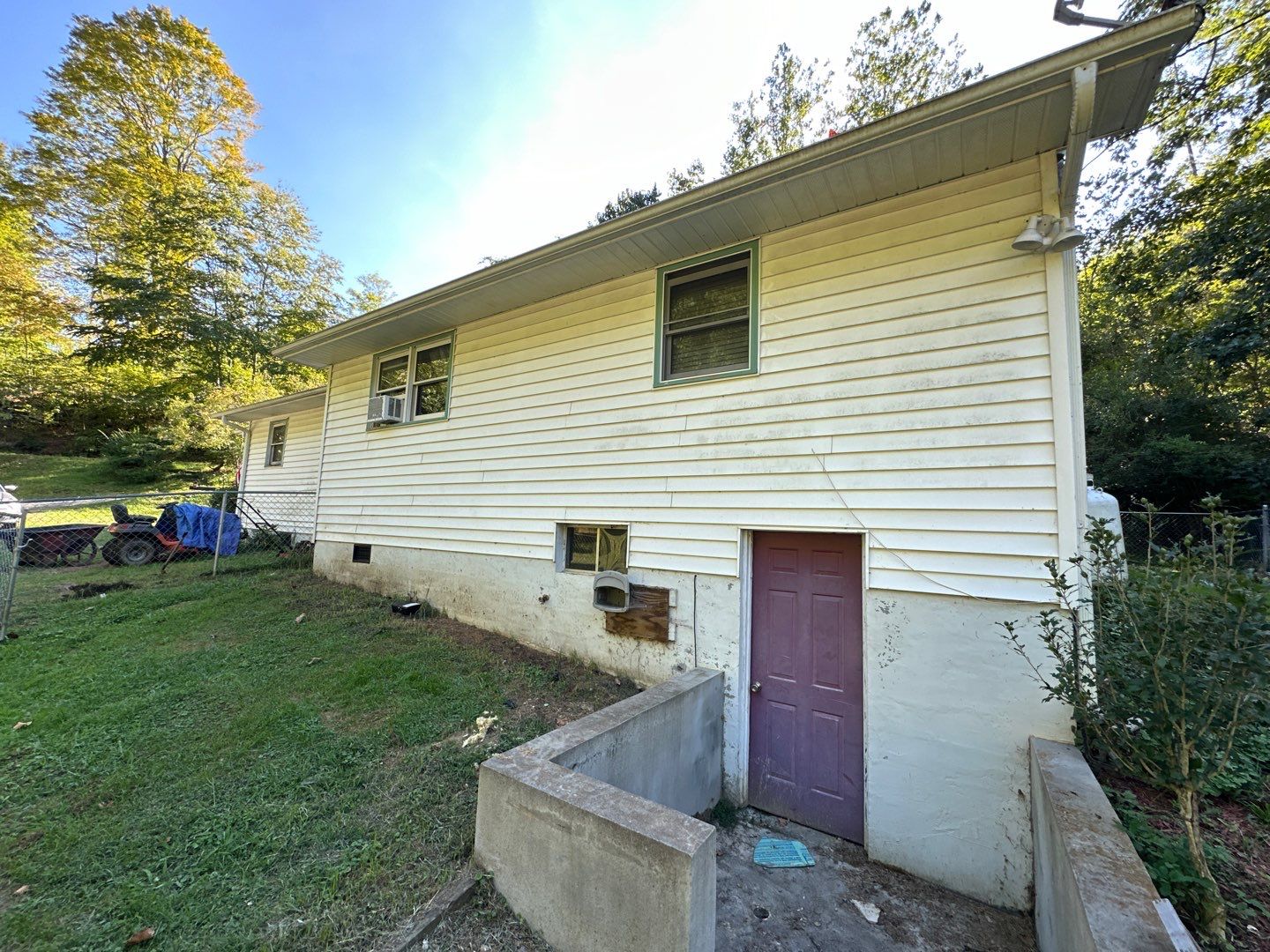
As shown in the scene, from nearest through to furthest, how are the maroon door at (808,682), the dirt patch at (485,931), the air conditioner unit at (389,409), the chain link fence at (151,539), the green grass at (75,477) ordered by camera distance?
the dirt patch at (485,931), the maroon door at (808,682), the air conditioner unit at (389,409), the chain link fence at (151,539), the green grass at (75,477)

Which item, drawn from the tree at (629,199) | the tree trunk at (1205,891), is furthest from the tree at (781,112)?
the tree trunk at (1205,891)

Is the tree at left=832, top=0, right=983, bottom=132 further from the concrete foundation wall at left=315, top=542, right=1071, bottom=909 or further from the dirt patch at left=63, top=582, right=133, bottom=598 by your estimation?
the dirt patch at left=63, top=582, right=133, bottom=598

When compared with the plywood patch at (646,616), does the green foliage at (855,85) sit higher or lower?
higher

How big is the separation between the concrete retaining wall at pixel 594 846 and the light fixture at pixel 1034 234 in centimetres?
350

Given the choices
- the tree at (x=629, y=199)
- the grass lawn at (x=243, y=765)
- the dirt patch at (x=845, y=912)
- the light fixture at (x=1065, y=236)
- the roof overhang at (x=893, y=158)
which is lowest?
the dirt patch at (x=845, y=912)

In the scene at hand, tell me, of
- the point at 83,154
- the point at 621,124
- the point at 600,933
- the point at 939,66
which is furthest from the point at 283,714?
the point at 83,154

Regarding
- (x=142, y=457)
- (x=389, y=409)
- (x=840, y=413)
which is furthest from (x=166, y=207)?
(x=840, y=413)

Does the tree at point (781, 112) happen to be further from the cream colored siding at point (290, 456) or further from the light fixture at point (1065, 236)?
the cream colored siding at point (290, 456)

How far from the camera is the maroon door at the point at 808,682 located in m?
3.45

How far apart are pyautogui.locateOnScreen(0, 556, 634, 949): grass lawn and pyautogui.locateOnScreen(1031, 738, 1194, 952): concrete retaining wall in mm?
2532

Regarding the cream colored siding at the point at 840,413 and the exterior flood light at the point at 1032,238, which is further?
the cream colored siding at the point at 840,413

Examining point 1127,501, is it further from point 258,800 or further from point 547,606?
point 258,800

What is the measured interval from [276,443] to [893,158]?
1389 cm

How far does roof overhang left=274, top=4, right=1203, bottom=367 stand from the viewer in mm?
2494
